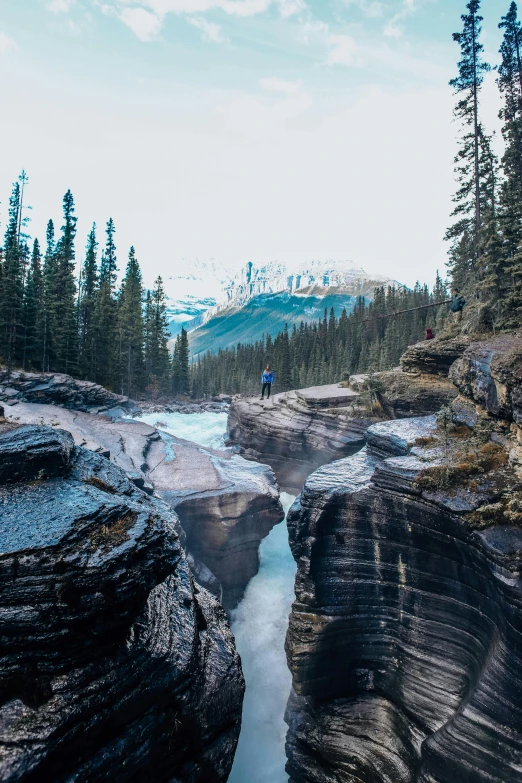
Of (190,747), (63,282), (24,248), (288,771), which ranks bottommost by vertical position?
(288,771)

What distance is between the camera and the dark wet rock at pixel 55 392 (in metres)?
31.9

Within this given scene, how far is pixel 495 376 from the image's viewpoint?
12.0 m

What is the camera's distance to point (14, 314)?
41.1m

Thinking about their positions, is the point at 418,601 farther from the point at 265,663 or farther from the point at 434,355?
the point at 434,355

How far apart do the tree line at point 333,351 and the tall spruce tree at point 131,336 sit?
26.1 m

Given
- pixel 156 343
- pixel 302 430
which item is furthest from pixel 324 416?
pixel 156 343

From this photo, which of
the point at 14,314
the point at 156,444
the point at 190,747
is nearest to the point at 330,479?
the point at 190,747

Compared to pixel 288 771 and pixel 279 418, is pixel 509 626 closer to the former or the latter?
pixel 288 771

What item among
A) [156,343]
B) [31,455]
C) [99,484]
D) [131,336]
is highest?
[156,343]

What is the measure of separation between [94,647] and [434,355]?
20.8 metres

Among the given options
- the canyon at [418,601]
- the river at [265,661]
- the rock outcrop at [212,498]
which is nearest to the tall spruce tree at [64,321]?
the rock outcrop at [212,498]

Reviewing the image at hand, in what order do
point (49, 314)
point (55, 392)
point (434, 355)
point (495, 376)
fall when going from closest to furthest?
point (495, 376) → point (434, 355) → point (55, 392) → point (49, 314)

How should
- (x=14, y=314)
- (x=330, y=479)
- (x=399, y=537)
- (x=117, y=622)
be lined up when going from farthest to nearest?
(x=14, y=314), (x=330, y=479), (x=399, y=537), (x=117, y=622)

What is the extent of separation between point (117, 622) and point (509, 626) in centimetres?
772
